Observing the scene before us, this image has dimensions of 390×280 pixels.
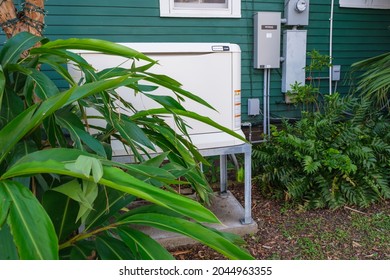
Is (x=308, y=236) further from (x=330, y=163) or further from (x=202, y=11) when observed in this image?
(x=202, y=11)

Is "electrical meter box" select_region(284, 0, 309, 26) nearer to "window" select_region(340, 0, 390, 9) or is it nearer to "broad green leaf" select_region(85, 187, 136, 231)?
"window" select_region(340, 0, 390, 9)

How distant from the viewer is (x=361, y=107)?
11.0 ft

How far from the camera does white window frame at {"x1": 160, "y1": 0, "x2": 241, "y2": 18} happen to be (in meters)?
3.87

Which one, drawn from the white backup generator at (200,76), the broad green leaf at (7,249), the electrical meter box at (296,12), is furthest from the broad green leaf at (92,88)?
the electrical meter box at (296,12)

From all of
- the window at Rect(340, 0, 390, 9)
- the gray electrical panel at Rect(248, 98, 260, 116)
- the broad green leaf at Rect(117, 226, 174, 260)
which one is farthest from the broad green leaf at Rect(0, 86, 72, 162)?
the window at Rect(340, 0, 390, 9)

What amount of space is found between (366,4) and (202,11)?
232 centimetres

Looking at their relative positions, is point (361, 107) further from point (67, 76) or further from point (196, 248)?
point (67, 76)

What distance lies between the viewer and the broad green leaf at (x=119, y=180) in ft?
2.95

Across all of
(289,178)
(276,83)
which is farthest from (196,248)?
(276,83)

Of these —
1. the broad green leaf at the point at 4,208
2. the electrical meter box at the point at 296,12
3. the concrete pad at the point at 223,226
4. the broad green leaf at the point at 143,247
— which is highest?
the electrical meter box at the point at 296,12

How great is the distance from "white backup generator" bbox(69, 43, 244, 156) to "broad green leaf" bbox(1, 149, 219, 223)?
120 centimetres

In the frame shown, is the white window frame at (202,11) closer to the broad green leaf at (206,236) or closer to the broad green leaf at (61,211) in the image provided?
the broad green leaf at (61,211)

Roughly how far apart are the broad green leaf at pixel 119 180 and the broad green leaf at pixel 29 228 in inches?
3.2

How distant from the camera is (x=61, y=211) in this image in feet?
4.18
